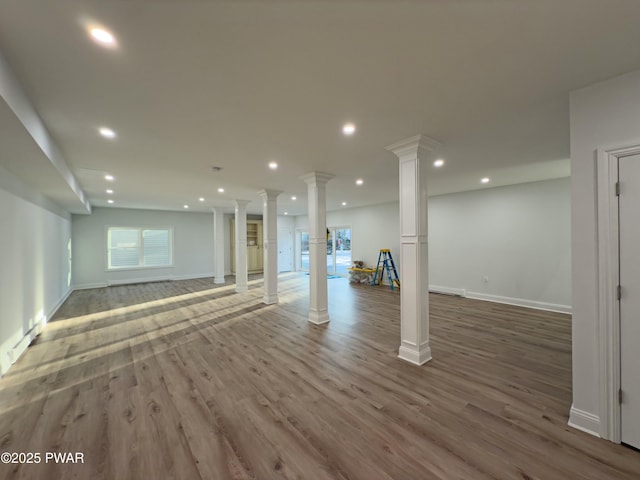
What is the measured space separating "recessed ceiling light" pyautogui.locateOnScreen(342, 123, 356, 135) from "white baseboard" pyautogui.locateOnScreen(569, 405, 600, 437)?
2968 mm

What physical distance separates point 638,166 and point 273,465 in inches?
123

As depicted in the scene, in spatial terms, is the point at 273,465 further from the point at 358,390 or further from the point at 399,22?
the point at 399,22

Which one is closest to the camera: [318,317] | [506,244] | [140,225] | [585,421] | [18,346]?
[585,421]

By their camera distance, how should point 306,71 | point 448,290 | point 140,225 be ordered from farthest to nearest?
point 140,225
point 448,290
point 306,71

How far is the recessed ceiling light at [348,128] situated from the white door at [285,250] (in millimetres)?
9051

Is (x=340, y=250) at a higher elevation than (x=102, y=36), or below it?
below

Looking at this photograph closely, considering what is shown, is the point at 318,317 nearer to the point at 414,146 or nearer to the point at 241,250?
the point at 414,146

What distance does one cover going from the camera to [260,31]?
1.37 meters

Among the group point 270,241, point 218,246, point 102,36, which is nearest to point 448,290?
point 270,241

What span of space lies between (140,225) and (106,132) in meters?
7.32

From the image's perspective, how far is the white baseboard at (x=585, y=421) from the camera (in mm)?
1859

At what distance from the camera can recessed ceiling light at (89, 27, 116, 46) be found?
1.35 m

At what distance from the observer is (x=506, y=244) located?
18.3 feet

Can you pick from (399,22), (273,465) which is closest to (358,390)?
(273,465)
